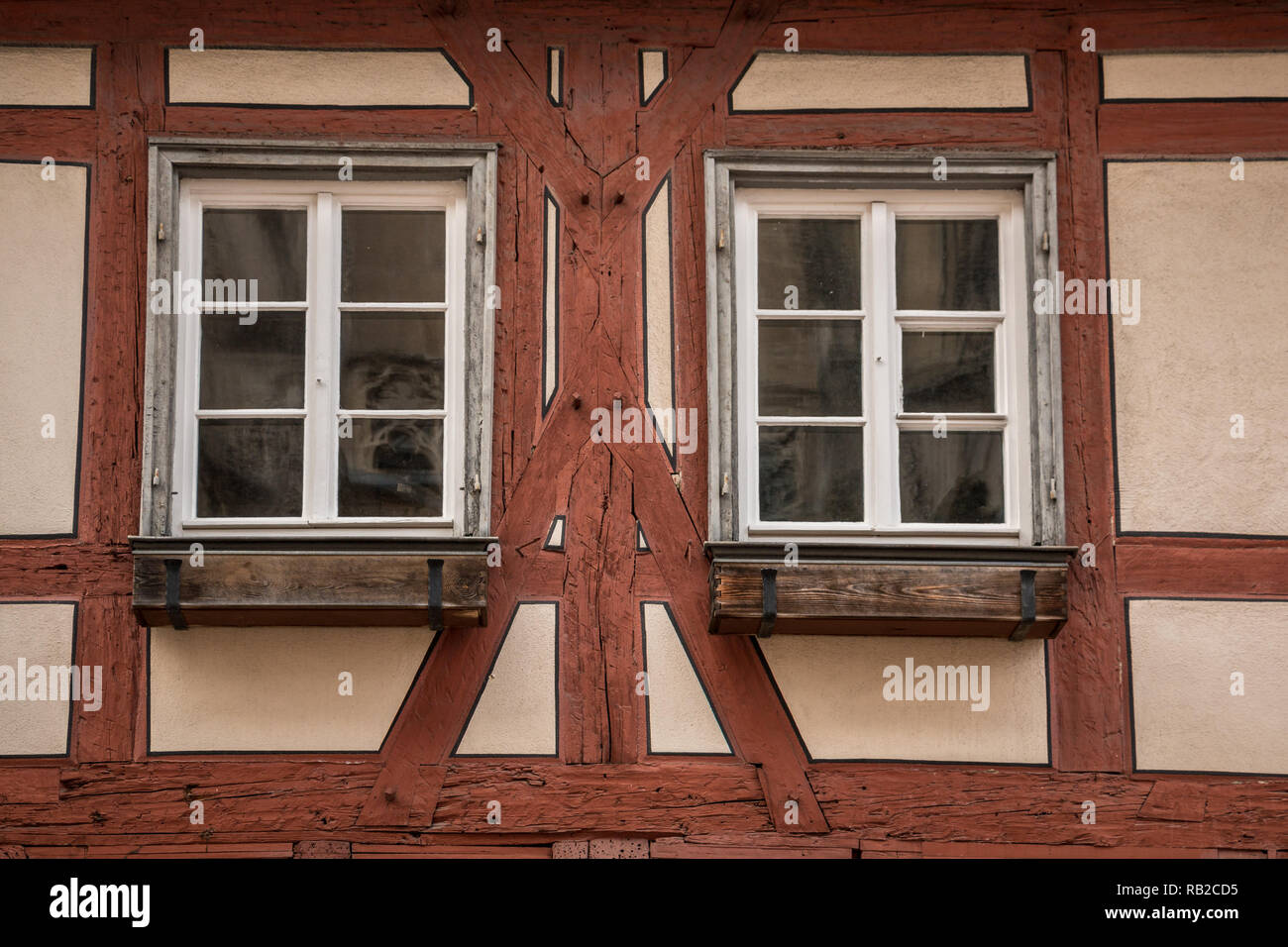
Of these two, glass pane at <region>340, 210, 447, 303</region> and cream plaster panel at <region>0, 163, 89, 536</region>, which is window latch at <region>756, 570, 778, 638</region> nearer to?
glass pane at <region>340, 210, 447, 303</region>

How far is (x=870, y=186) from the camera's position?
17.4 feet

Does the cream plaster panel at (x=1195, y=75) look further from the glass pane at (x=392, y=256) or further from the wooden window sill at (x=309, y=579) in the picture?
the wooden window sill at (x=309, y=579)

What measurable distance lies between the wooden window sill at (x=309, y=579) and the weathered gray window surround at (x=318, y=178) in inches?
6.6

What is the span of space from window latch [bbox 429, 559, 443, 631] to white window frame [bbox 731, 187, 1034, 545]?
1.13m

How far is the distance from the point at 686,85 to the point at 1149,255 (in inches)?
74.8

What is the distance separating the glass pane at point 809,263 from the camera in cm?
530

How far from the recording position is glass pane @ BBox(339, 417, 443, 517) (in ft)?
17.0

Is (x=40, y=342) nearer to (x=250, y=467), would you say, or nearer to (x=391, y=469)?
(x=250, y=467)

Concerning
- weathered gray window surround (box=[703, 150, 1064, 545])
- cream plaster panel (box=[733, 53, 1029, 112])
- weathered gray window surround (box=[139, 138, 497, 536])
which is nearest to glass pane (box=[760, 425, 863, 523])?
weathered gray window surround (box=[703, 150, 1064, 545])

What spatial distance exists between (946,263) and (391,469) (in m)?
2.28

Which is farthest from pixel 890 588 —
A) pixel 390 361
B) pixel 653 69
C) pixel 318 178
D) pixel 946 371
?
pixel 318 178

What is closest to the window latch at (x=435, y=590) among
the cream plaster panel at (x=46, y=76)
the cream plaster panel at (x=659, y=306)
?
the cream plaster panel at (x=659, y=306)
